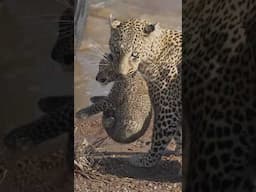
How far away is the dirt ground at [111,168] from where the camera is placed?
4.80 feet

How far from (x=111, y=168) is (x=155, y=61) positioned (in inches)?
10.8

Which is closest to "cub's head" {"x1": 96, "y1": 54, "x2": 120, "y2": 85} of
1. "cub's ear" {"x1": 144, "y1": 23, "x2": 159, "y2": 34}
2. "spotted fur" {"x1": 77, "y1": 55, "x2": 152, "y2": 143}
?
"spotted fur" {"x1": 77, "y1": 55, "x2": 152, "y2": 143}

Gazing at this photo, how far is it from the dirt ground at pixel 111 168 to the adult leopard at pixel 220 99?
0.24 feet

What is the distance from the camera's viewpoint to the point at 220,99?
5.19 ft

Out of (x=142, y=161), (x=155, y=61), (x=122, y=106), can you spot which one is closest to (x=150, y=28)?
(x=155, y=61)

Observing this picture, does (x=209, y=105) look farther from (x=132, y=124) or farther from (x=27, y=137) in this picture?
(x=27, y=137)

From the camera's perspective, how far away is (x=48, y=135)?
1491 mm

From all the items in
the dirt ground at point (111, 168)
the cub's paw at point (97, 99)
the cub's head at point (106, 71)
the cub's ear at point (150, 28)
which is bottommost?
the dirt ground at point (111, 168)

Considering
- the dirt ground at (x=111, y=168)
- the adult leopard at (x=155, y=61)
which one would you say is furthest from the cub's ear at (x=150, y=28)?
the dirt ground at (x=111, y=168)

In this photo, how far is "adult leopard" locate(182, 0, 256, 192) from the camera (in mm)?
1545

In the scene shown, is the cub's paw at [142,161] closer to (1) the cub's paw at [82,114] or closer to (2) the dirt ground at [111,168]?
(2) the dirt ground at [111,168]

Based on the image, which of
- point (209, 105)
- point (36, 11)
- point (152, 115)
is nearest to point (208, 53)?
point (209, 105)

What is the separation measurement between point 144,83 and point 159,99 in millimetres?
53

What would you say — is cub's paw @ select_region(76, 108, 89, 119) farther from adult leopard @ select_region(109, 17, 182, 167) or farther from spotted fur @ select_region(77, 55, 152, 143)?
adult leopard @ select_region(109, 17, 182, 167)
